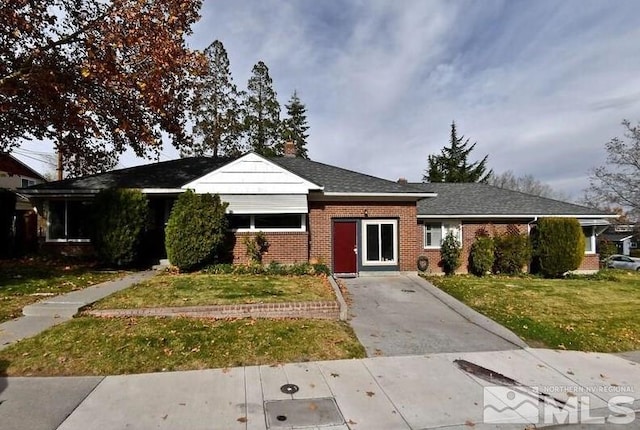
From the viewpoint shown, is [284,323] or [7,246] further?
[7,246]

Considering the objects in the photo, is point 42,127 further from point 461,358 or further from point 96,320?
point 461,358

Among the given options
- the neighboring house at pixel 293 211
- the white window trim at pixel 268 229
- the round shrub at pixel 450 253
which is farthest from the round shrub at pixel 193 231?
the round shrub at pixel 450 253

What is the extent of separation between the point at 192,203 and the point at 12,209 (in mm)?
10038

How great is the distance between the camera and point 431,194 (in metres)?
15.9

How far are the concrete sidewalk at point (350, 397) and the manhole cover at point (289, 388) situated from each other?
0.09 feet

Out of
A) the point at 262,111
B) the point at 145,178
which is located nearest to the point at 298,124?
the point at 262,111

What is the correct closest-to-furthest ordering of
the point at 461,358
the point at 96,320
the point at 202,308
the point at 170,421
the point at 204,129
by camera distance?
1. the point at 170,421
2. the point at 461,358
3. the point at 96,320
4. the point at 202,308
5. the point at 204,129

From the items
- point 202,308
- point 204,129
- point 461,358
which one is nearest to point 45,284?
point 202,308

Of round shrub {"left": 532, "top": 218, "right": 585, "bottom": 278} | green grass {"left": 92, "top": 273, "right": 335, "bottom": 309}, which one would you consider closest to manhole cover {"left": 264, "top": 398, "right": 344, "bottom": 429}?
green grass {"left": 92, "top": 273, "right": 335, "bottom": 309}

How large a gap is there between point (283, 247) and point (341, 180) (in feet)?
13.1

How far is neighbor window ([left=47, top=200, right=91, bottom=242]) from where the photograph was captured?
16.3 m

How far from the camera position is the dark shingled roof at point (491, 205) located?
18.7m

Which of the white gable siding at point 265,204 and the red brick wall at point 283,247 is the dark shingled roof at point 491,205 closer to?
the red brick wall at point 283,247

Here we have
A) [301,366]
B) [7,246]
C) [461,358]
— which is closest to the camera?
[301,366]
